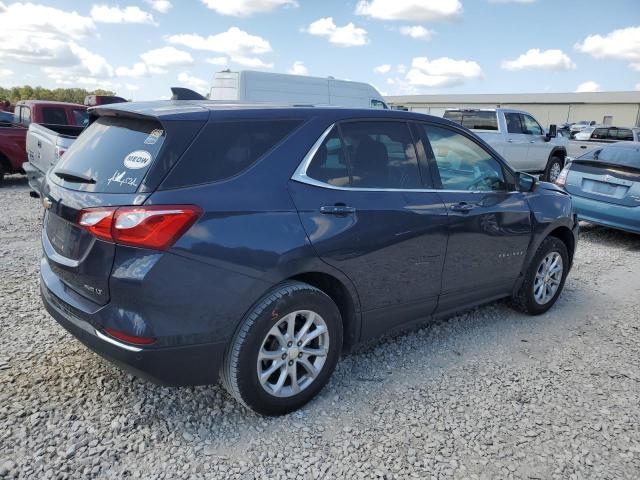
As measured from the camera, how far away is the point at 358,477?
2488 millimetres

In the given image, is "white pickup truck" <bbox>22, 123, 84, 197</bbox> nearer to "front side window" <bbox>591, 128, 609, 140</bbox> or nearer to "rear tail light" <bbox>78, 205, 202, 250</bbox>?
"rear tail light" <bbox>78, 205, 202, 250</bbox>

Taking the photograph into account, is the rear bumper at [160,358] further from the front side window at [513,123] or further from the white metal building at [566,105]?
the white metal building at [566,105]

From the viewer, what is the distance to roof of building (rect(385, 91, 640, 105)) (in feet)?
174

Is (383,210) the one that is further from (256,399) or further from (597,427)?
(597,427)

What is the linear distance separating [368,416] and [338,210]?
1.23m

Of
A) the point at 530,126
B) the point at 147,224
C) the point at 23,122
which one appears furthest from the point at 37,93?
the point at 147,224

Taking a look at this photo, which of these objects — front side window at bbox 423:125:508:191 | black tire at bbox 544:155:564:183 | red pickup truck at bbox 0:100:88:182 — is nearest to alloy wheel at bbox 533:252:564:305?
front side window at bbox 423:125:508:191

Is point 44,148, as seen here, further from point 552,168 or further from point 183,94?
point 552,168

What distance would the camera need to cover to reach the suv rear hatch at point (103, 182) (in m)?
2.43

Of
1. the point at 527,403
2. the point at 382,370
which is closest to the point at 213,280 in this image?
the point at 382,370

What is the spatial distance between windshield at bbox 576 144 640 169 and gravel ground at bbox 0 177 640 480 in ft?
14.4

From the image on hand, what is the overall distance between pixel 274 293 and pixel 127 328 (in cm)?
75

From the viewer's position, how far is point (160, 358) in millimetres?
2432

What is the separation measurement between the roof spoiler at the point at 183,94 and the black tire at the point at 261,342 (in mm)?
1632
